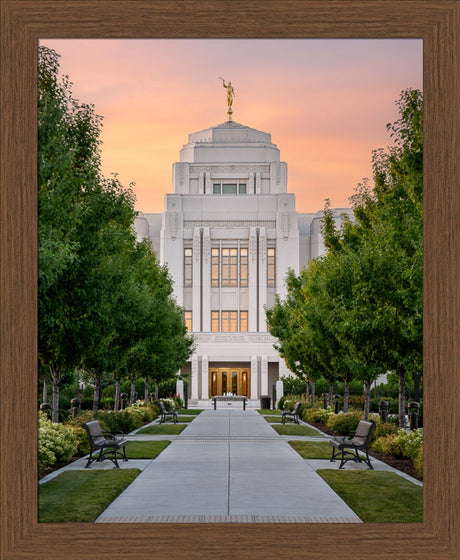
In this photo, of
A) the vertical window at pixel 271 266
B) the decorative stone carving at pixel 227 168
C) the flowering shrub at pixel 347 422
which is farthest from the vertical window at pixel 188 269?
the flowering shrub at pixel 347 422

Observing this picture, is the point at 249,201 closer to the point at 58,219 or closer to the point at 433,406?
the point at 58,219

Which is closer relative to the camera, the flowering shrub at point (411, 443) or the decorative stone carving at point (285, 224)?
the flowering shrub at point (411, 443)

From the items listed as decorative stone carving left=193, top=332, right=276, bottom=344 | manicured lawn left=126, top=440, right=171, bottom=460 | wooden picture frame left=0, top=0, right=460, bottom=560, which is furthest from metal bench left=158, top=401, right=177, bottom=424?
decorative stone carving left=193, top=332, right=276, bottom=344

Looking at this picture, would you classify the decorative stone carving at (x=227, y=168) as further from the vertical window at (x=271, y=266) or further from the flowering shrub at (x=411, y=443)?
the flowering shrub at (x=411, y=443)

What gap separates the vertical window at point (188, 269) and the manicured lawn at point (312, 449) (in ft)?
170

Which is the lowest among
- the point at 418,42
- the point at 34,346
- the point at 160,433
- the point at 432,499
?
the point at 160,433

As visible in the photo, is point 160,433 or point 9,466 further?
point 160,433

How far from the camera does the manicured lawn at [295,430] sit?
26.9 metres

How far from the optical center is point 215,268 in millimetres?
74688

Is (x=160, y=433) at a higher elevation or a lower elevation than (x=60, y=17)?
lower

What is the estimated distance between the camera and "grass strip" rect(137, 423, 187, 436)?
89.6 ft

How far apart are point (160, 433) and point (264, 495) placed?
14.1 m

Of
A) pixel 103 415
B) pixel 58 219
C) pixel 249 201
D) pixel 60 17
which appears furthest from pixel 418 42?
pixel 249 201

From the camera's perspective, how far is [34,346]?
26.1 feet
